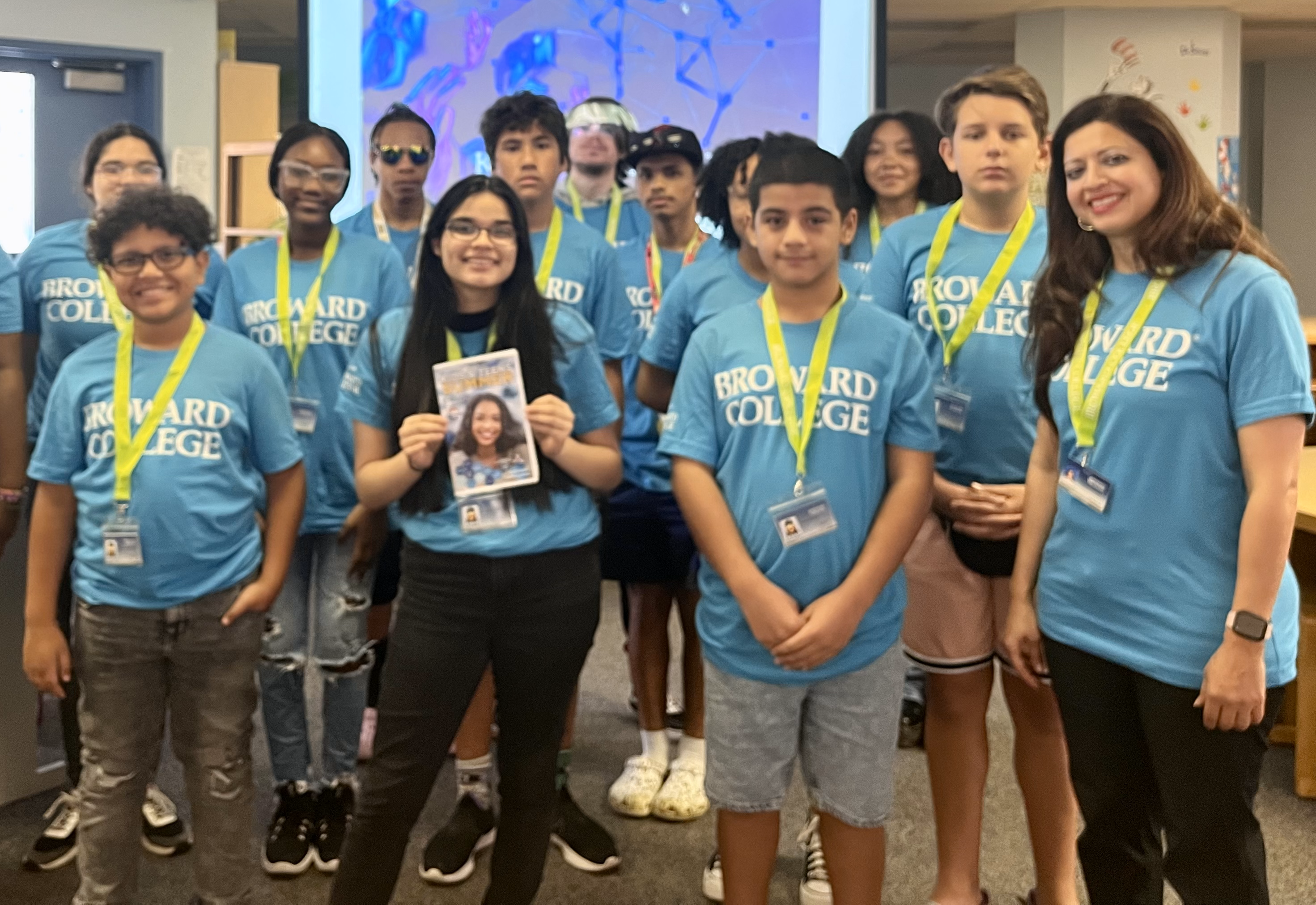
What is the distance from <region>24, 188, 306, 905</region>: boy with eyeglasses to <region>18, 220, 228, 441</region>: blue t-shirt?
48 cm

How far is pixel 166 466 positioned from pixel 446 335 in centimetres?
58

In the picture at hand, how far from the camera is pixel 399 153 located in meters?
3.02

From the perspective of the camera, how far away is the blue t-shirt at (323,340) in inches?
101

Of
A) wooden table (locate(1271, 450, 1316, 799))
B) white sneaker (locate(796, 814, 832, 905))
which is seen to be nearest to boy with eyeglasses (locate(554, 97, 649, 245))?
white sneaker (locate(796, 814, 832, 905))

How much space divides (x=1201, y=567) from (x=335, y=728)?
1.94 metres

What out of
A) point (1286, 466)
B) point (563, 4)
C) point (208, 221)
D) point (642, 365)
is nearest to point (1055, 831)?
point (1286, 466)

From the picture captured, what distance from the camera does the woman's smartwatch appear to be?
5.14ft

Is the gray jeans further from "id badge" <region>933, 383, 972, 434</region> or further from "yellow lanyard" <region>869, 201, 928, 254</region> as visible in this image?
"yellow lanyard" <region>869, 201, 928, 254</region>

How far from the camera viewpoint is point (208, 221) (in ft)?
7.53

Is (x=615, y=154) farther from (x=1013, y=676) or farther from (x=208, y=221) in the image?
(x=1013, y=676)

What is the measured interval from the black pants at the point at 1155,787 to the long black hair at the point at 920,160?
5.00 feet

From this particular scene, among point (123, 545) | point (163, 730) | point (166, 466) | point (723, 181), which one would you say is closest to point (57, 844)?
point (163, 730)

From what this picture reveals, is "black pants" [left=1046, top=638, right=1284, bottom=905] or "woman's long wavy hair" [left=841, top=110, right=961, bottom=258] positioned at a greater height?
"woman's long wavy hair" [left=841, top=110, right=961, bottom=258]

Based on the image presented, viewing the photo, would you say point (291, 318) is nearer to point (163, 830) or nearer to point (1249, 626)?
point (163, 830)
